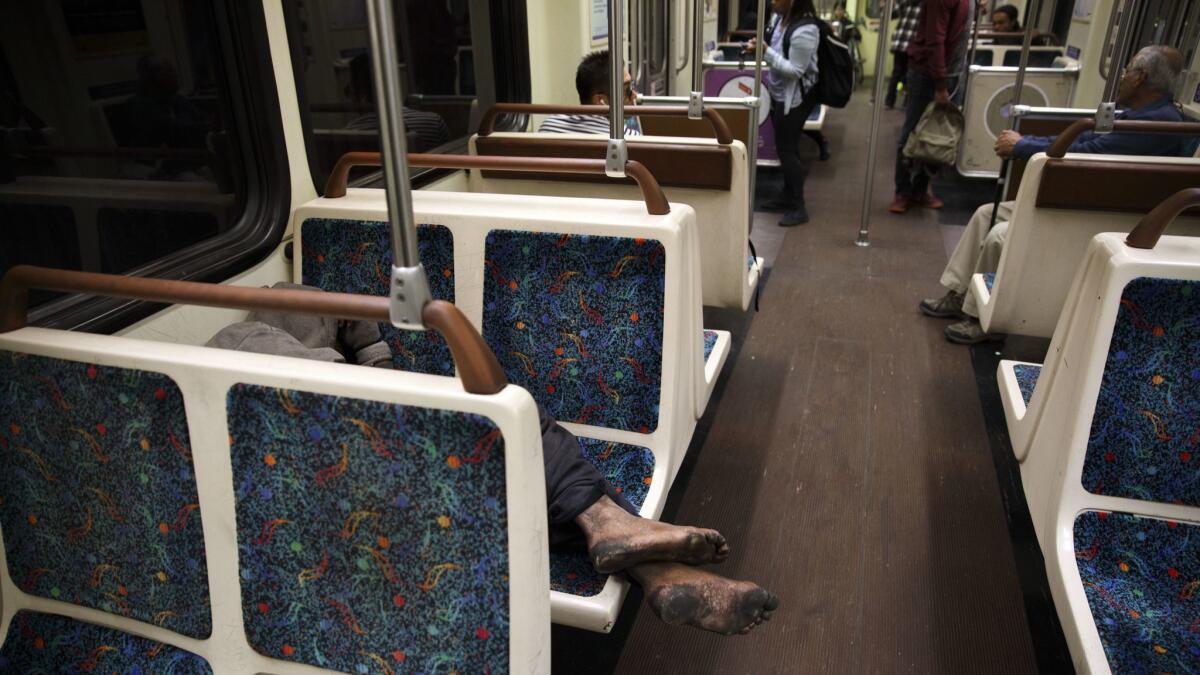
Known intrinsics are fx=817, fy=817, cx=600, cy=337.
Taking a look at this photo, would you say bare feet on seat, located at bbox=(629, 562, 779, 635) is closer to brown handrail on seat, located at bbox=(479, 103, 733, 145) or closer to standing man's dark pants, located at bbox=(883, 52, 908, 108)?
brown handrail on seat, located at bbox=(479, 103, 733, 145)

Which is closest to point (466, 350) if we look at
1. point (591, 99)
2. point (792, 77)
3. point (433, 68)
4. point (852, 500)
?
point (852, 500)

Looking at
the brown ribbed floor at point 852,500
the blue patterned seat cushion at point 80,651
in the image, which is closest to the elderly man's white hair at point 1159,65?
the brown ribbed floor at point 852,500

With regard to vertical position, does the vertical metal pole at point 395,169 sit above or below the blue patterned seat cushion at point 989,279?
above

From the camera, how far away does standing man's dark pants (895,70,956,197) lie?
5.20 metres

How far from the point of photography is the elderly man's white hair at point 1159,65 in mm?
3020

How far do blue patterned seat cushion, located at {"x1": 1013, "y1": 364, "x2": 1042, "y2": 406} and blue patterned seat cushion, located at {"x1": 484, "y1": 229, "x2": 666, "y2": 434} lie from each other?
1037mm

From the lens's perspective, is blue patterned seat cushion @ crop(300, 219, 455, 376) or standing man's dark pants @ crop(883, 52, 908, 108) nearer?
blue patterned seat cushion @ crop(300, 219, 455, 376)

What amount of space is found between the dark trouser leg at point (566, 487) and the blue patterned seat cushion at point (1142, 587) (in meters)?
0.89

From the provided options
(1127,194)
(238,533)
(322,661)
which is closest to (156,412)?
(238,533)

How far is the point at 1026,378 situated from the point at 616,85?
4.56ft

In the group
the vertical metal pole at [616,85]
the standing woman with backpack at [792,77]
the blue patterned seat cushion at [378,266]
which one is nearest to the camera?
the vertical metal pole at [616,85]

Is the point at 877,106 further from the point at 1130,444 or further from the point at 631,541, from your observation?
the point at 631,541

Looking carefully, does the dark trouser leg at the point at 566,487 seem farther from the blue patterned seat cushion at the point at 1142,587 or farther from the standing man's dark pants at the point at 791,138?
the standing man's dark pants at the point at 791,138

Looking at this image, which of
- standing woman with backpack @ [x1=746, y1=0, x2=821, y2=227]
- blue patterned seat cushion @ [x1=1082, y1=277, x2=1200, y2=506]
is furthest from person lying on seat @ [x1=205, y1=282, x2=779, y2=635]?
standing woman with backpack @ [x1=746, y1=0, x2=821, y2=227]
